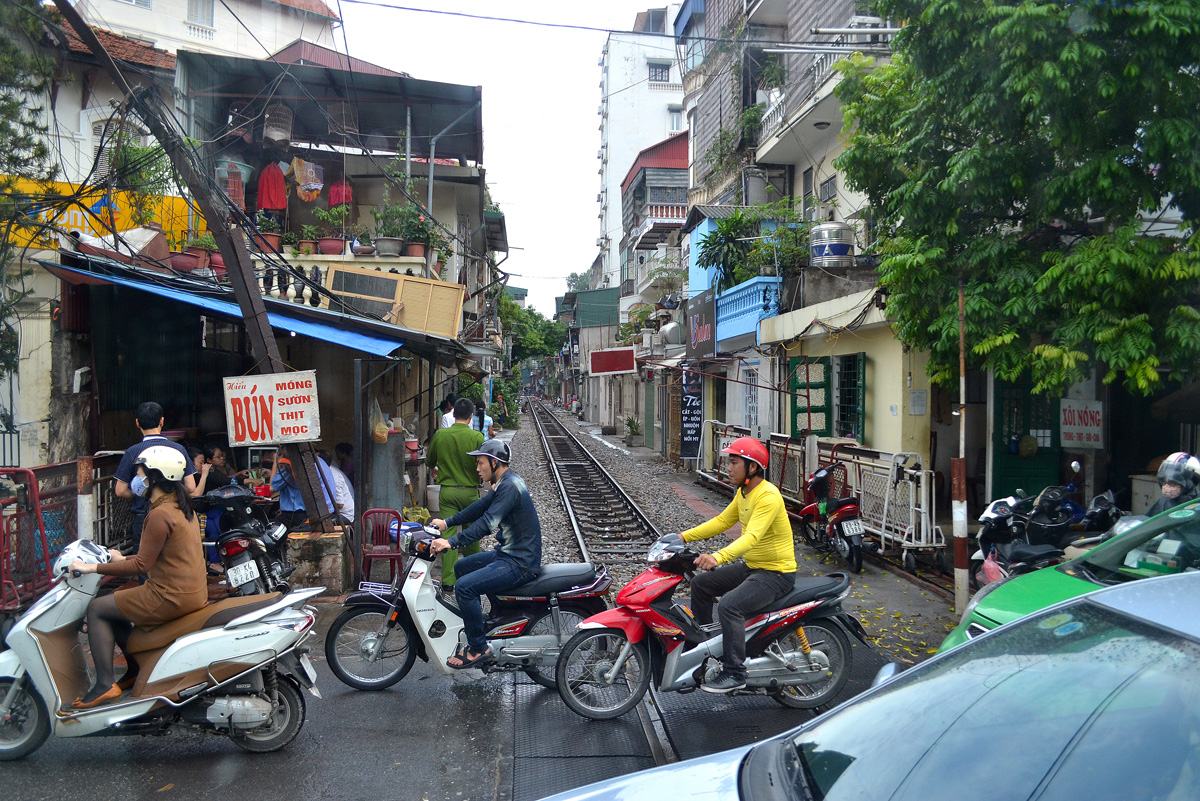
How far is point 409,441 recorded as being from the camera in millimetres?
11719

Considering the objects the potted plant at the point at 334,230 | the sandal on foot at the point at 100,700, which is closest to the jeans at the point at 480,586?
the sandal on foot at the point at 100,700

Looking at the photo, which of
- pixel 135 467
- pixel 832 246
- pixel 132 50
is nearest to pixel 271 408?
pixel 135 467

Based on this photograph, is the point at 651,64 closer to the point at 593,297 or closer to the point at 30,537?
the point at 593,297

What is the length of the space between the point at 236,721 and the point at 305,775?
0.47m

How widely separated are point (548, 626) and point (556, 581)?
1.09ft

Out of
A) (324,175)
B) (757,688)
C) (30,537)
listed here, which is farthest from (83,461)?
(324,175)

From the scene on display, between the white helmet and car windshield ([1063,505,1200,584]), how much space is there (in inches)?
207

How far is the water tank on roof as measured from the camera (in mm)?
12516

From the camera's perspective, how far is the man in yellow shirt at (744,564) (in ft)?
15.4

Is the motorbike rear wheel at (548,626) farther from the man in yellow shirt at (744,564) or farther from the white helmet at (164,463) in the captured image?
the white helmet at (164,463)

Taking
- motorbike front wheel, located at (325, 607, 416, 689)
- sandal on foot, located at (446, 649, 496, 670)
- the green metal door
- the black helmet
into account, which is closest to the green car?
sandal on foot, located at (446, 649, 496, 670)

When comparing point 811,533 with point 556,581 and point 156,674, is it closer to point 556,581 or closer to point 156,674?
point 556,581

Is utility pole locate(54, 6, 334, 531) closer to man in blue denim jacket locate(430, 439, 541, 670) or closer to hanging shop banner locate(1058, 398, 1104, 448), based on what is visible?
man in blue denim jacket locate(430, 439, 541, 670)

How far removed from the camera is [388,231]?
13.8 metres
